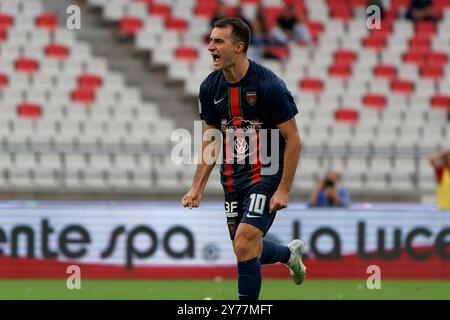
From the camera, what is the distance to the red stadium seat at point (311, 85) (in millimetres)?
22641

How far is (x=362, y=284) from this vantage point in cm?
1470

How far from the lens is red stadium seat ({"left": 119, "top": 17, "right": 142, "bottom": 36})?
23.1m

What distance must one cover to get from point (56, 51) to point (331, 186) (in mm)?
7202

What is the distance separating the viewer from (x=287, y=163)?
9.30 metres

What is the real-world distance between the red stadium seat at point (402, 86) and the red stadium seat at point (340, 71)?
93 cm

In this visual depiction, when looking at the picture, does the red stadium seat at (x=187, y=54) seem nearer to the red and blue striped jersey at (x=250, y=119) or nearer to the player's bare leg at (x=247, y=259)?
the red and blue striped jersey at (x=250, y=119)

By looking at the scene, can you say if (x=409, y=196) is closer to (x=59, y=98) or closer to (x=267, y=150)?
(x=59, y=98)

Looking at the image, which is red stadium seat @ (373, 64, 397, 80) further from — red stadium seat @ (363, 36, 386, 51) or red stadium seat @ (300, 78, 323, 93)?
red stadium seat @ (300, 78, 323, 93)

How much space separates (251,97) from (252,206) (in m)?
0.87

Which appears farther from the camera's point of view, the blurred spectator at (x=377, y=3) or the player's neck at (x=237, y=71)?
the blurred spectator at (x=377, y=3)

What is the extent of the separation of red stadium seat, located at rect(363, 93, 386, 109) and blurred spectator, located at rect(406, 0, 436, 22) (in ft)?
9.66

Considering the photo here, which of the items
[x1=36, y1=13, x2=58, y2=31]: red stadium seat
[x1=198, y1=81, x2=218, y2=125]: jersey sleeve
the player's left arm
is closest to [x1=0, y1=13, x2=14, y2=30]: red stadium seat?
[x1=36, y1=13, x2=58, y2=31]: red stadium seat

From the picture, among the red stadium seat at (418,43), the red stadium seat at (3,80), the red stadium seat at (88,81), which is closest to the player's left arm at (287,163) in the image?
the red stadium seat at (88,81)

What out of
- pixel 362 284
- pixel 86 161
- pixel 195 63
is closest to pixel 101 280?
pixel 362 284
